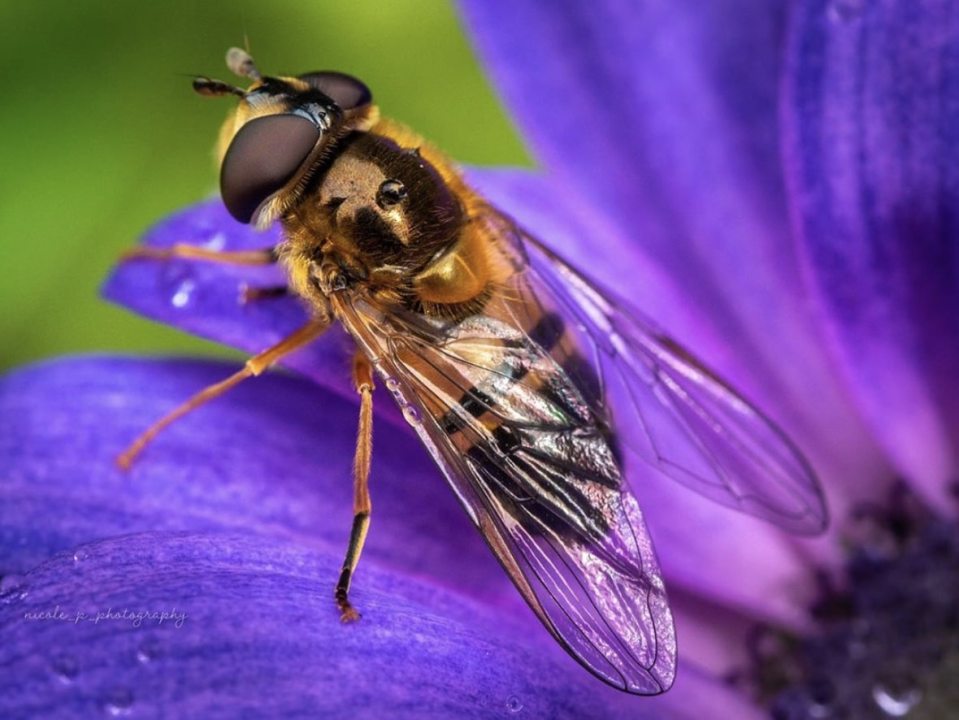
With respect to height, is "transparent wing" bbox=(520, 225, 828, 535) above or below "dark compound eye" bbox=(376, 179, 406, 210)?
below

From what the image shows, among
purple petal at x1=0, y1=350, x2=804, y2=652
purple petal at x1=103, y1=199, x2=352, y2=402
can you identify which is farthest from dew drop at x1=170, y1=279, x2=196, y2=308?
purple petal at x1=0, y1=350, x2=804, y2=652

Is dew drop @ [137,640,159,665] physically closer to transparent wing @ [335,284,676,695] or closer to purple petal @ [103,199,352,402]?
transparent wing @ [335,284,676,695]

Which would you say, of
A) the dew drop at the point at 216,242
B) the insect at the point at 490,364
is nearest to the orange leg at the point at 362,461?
the insect at the point at 490,364

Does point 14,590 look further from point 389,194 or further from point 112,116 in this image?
point 112,116

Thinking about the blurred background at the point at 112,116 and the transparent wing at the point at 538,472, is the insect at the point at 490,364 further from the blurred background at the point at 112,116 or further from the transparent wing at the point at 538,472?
the blurred background at the point at 112,116

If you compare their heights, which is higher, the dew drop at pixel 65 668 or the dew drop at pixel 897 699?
the dew drop at pixel 65 668

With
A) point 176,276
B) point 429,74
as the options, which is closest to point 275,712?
point 176,276
